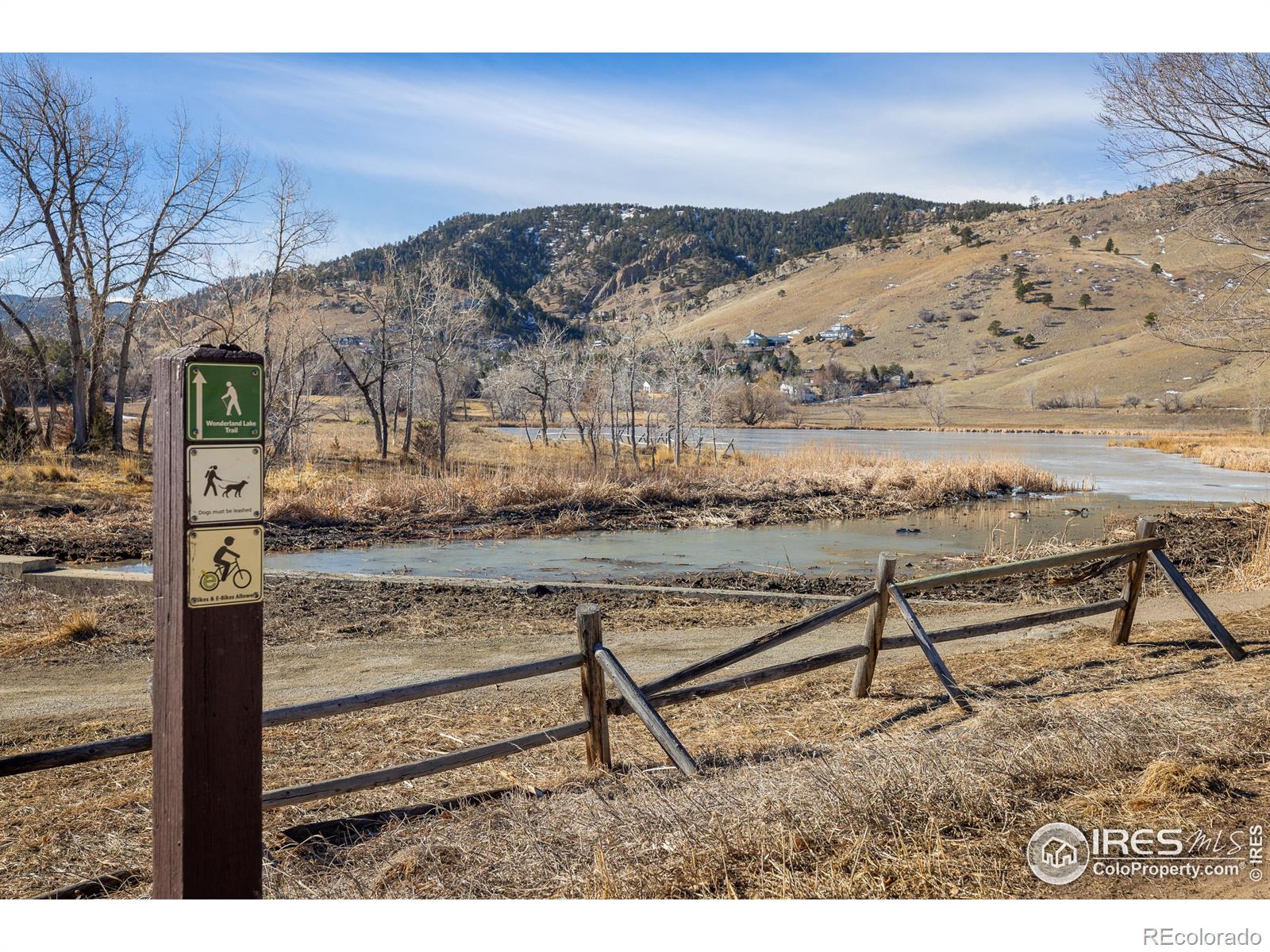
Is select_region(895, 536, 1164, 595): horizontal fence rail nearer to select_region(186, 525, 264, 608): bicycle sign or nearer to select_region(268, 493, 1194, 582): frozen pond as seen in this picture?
select_region(186, 525, 264, 608): bicycle sign

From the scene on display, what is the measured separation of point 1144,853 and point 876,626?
3.58 meters

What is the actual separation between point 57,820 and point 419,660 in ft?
14.6

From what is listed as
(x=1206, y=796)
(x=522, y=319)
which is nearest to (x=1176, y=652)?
(x=1206, y=796)

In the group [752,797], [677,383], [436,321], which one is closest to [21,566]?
[752,797]

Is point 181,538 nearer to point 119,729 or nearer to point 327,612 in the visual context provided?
point 119,729

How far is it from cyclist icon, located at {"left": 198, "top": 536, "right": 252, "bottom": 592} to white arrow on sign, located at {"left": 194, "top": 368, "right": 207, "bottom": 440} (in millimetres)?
323

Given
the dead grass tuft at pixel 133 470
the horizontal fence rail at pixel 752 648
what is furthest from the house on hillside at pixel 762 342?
the horizontal fence rail at pixel 752 648

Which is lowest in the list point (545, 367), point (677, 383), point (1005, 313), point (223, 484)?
point (223, 484)

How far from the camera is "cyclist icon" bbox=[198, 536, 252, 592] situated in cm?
296

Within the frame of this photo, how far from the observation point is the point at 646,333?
143ft

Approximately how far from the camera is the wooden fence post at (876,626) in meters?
7.54

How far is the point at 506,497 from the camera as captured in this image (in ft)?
79.1

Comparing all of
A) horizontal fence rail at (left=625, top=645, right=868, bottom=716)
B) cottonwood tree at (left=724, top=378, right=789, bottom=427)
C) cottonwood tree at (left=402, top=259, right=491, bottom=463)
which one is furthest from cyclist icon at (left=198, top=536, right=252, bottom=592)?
cottonwood tree at (left=724, top=378, right=789, bottom=427)

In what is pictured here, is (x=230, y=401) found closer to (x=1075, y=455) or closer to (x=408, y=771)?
(x=408, y=771)
